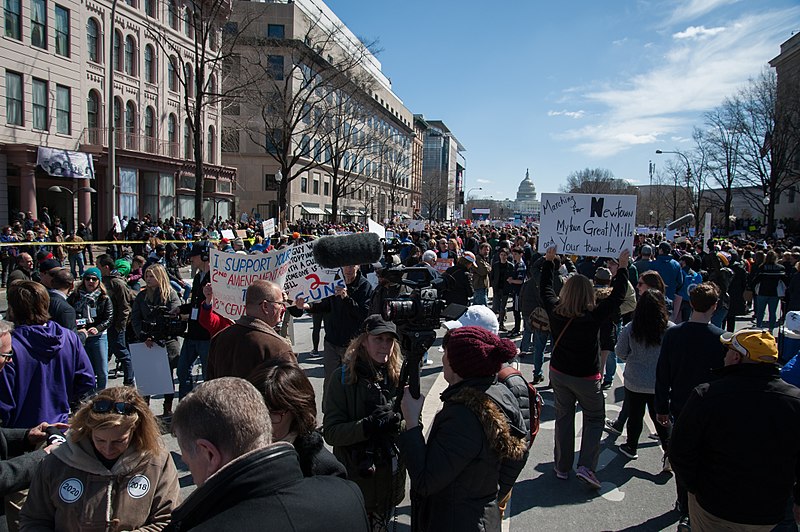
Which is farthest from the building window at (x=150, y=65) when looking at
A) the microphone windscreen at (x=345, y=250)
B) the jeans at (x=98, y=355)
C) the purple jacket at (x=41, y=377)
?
the microphone windscreen at (x=345, y=250)

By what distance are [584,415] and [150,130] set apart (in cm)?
3280

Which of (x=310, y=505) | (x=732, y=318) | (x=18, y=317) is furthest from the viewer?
(x=732, y=318)

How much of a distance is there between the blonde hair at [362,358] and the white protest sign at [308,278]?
7.79 feet

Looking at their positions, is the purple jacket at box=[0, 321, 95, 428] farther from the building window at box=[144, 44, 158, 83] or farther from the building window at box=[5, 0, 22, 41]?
the building window at box=[144, 44, 158, 83]

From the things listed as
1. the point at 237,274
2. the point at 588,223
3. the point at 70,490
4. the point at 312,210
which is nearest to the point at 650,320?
the point at 588,223

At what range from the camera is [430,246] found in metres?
16.4

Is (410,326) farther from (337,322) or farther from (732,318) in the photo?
(732,318)

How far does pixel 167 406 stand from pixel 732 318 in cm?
1110

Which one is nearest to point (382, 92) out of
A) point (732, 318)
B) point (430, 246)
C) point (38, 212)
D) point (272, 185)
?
point (272, 185)

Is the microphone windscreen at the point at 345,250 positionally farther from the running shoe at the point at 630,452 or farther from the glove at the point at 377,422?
the running shoe at the point at 630,452

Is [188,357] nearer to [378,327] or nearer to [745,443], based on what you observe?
[378,327]

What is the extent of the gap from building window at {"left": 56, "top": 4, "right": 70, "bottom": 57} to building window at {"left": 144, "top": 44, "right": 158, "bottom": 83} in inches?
218

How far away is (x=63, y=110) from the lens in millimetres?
25984

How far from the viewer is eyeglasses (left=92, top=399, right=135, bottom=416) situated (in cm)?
255
